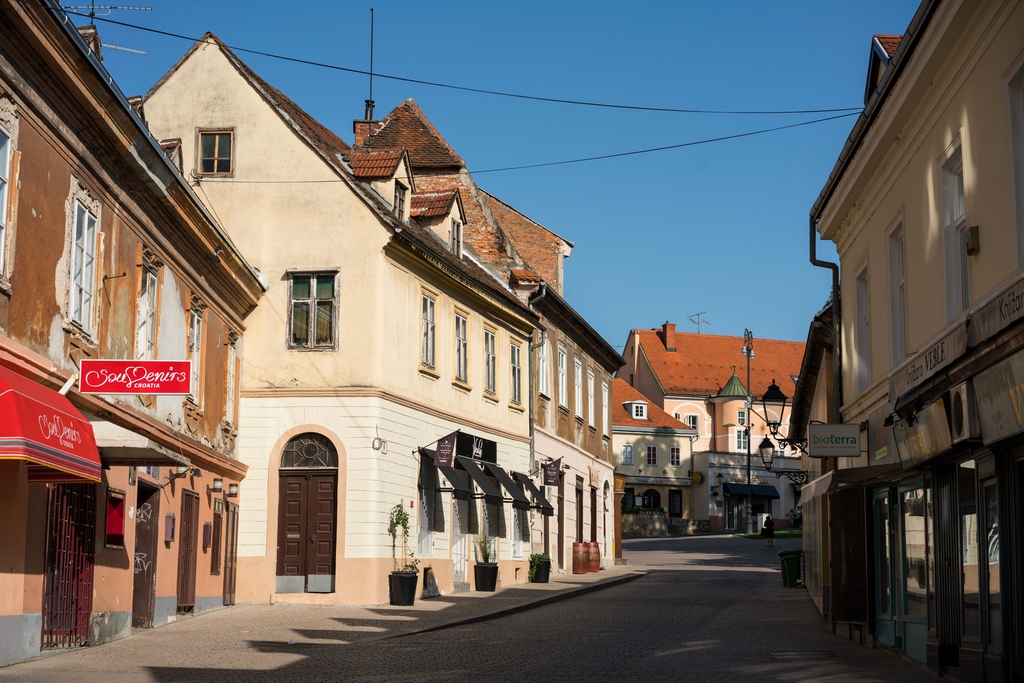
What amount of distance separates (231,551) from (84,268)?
980 centimetres

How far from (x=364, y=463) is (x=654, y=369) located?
231 ft

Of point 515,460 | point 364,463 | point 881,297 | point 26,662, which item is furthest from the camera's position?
point 515,460

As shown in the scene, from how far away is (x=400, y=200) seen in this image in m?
27.0

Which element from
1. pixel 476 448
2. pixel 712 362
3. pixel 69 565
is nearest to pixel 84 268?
pixel 69 565

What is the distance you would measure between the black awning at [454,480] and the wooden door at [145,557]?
8048mm

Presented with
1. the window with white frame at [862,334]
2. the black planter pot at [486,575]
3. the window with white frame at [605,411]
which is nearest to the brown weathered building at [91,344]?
the black planter pot at [486,575]

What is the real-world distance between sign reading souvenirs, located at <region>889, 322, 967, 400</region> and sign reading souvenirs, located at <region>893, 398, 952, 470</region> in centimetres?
37

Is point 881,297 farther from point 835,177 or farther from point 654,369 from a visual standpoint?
point 654,369

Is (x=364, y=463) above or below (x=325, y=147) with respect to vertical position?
below

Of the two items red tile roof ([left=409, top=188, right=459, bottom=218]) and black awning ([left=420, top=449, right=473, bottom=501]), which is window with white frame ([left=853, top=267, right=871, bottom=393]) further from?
red tile roof ([left=409, top=188, right=459, bottom=218])

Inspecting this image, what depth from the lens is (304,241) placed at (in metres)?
24.7

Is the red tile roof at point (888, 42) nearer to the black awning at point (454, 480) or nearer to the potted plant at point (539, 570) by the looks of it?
the black awning at point (454, 480)

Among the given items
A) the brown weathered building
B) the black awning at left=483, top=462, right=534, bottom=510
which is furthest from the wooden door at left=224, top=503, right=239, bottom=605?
the black awning at left=483, top=462, right=534, bottom=510

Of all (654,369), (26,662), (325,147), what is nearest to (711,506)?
(654,369)
